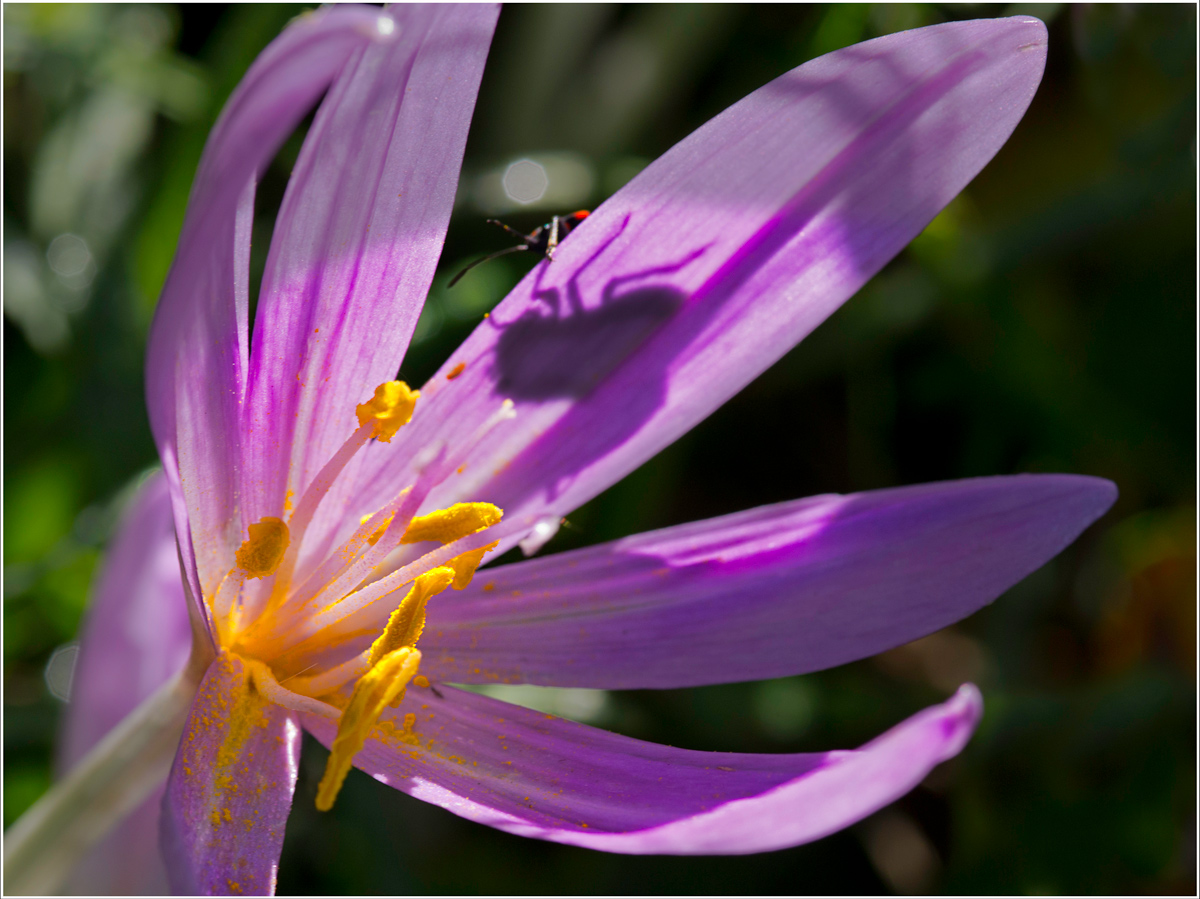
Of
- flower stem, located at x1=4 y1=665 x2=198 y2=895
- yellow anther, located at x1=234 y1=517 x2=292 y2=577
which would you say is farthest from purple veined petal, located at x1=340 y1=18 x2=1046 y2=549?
flower stem, located at x1=4 y1=665 x2=198 y2=895

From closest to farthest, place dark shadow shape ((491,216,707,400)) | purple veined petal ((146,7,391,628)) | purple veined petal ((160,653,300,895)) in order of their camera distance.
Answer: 1. purple veined petal ((146,7,391,628))
2. purple veined petal ((160,653,300,895))
3. dark shadow shape ((491,216,707,400))

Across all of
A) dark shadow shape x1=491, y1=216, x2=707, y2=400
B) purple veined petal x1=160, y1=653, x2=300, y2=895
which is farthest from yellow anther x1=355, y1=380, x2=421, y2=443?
purple veined petal x1=160, y1=653, x2=300, y2=895

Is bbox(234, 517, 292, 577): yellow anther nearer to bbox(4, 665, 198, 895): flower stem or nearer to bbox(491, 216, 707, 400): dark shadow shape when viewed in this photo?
bbox(4, 665, 198, 895): flower stem

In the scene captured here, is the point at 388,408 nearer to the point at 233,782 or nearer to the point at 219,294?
the point at 219,294

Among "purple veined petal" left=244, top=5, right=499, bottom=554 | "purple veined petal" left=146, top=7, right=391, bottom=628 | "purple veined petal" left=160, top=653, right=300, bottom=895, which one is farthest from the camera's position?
"purple veined petal" left=244, top=5, right=499, bottom=554

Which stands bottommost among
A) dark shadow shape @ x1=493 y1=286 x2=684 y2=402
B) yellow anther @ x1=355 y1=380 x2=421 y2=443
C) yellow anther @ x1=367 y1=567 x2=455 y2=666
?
yellow anther @ x1=367 y1=567 x2=455 y2=666

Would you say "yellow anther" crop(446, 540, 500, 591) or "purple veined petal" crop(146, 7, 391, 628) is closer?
"purple veined petal" crop(146, 7, 391, 628)

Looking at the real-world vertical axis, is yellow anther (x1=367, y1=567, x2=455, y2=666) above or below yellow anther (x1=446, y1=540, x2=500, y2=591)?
below

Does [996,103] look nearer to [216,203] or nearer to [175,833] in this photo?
[216,203]

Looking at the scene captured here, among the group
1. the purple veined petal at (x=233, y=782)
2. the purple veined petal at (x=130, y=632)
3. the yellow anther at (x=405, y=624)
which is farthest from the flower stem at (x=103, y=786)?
the purple veined petal at (x=130, y=632)
